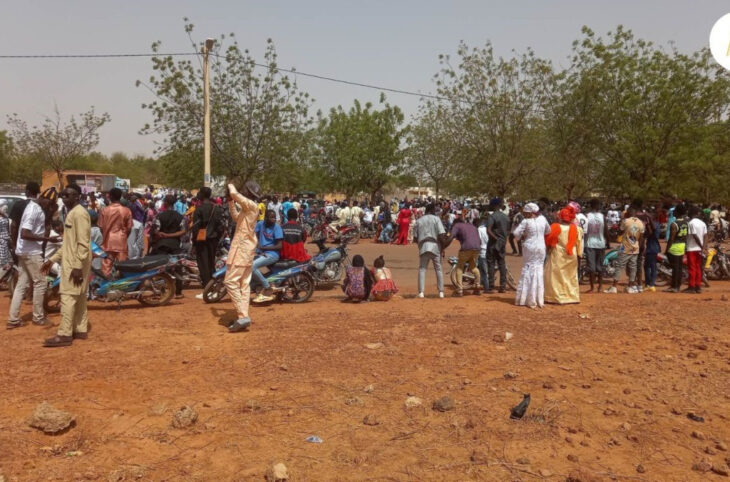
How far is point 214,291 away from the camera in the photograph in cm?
866

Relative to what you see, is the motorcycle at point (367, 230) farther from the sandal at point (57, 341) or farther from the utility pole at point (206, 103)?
the sandal at point (57, 341)

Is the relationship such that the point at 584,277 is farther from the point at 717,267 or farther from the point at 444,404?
the point at 444,404

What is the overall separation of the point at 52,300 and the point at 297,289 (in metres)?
3.43

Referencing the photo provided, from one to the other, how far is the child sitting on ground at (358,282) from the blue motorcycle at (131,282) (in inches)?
106

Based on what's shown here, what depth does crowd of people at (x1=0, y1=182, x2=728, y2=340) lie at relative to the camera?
6.40 metres

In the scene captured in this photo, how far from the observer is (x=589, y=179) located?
2814cm

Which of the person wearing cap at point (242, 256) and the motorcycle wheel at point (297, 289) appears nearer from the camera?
the person wearing cap at point (242, 256)

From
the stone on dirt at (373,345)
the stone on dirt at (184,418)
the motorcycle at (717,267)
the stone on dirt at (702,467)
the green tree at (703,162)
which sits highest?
the green tree at (703,162)

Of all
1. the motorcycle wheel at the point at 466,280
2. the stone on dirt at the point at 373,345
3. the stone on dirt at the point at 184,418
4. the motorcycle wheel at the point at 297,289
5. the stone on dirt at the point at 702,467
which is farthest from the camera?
the motorcycle wheel at the point at 466,280

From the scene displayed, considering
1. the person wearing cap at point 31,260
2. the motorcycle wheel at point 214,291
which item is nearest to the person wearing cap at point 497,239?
the motorcycle wheel at point 214,291

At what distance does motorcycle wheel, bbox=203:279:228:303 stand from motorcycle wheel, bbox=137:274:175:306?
1.59 feet

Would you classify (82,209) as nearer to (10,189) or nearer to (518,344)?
(518,344)

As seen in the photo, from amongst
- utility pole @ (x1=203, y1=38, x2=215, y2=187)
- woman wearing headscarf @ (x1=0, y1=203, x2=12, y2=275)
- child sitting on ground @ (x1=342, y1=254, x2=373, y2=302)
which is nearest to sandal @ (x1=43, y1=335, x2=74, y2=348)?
woman wearing headscarf @ (x1=0, y1=203, x2=12, y2=275)

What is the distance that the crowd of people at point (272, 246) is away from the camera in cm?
640
